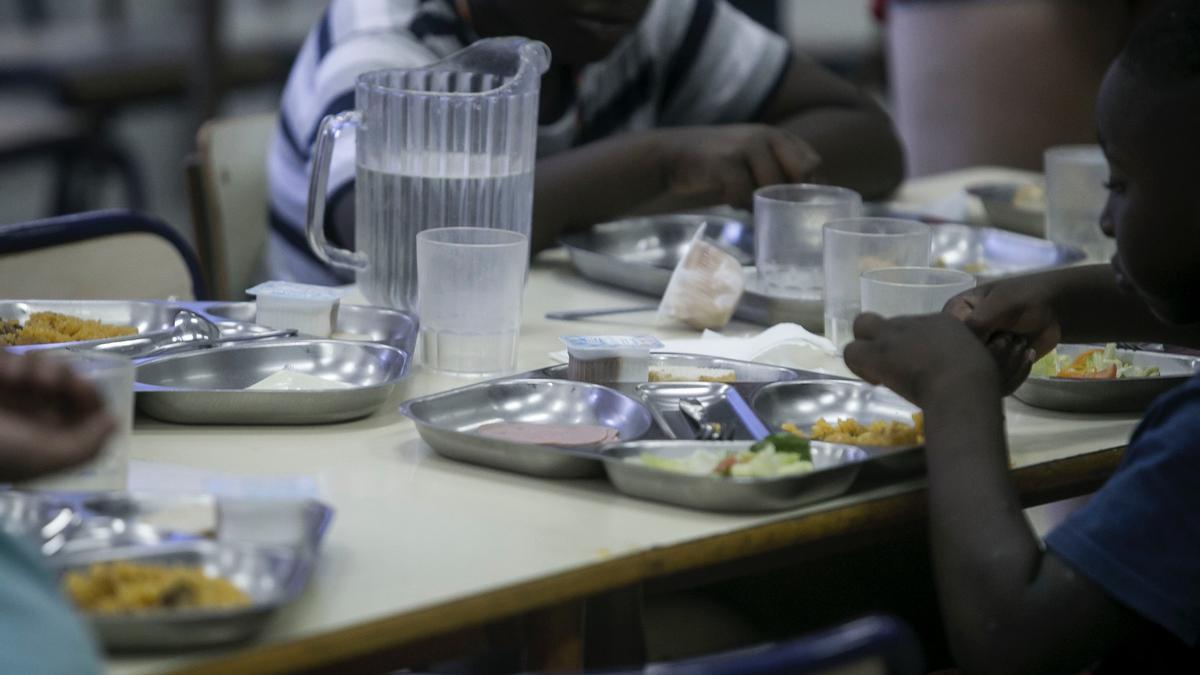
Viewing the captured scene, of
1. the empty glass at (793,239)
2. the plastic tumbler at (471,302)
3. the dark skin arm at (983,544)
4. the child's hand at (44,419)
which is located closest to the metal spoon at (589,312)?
the empty glass at (793,239)

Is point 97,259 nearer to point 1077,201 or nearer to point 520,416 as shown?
point 520,416

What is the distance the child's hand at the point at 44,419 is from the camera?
847 mm

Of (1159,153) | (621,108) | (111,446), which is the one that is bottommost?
(111,446)

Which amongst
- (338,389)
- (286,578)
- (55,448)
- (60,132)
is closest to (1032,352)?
(338,389)

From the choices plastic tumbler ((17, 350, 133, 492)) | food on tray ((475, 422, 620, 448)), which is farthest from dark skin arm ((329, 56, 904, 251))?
plastic tumbler ((17, 350, 133, 492))

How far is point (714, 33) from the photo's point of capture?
98.1 inches

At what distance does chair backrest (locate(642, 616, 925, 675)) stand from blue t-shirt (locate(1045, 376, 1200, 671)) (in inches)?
13.8

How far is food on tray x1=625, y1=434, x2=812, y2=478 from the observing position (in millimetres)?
1084

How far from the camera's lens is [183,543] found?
91cm

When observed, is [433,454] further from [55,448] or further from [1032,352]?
[1032,352]

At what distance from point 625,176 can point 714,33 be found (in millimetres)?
613

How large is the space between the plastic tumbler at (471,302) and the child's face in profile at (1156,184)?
555mm

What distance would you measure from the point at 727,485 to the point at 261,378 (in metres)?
0.52

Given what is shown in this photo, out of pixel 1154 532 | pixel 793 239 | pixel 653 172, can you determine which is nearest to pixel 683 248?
pixel 653 172
